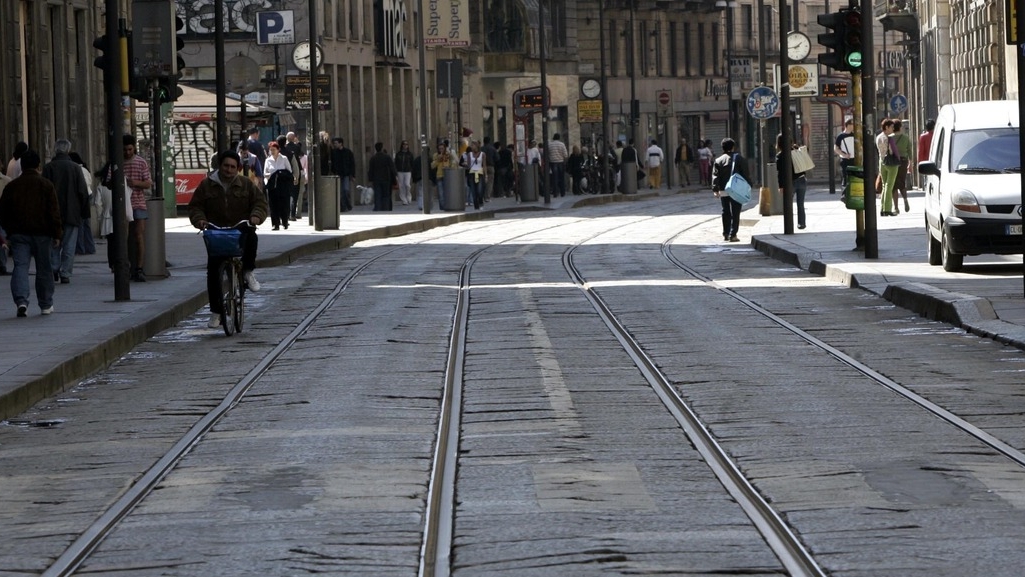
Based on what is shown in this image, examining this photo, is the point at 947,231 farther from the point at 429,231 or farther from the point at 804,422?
the point at 429,231

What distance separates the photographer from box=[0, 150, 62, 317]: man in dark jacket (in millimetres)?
19891

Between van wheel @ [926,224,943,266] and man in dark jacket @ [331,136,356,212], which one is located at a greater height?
man in dark jacket @ [331,136,356,212]

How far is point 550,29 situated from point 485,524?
78111mm

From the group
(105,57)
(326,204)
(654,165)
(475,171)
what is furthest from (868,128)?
(654,165)

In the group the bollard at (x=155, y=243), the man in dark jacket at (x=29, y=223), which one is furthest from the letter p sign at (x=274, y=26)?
the man in dark jacket at (x=29, y=223)

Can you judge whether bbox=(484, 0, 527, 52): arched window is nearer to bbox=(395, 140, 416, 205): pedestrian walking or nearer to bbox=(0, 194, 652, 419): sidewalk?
bbox=(395, 140, 416, 205): pedestrian walking

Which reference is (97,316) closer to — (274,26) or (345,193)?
(274,26)

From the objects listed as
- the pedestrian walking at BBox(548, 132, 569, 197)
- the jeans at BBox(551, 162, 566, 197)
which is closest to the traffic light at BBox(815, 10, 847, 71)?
the pedestrian walking at BBox(548, 132, 569, 197)

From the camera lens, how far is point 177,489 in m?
9.84

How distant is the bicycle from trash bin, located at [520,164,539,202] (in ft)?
139

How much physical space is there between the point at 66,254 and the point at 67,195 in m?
1.01

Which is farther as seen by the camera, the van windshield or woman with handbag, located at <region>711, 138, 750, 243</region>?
woman with handbag, located at <region>711, 138, 750, 243</region>

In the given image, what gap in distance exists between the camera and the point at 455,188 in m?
52.4

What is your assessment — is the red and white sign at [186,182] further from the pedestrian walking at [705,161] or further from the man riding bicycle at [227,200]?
the pedestrian walking at [705,161]
